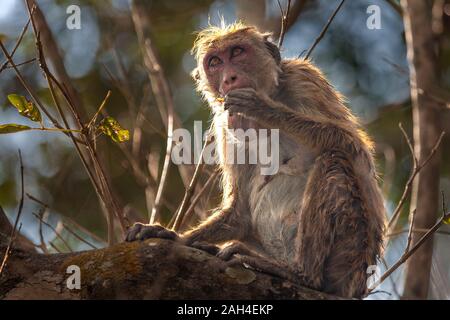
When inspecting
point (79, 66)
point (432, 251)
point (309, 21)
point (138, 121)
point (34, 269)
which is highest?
point (309, 21)

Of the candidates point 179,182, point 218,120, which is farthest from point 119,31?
point 218,120

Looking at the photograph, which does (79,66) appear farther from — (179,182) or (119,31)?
(179,182)

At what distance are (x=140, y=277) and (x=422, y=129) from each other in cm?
577

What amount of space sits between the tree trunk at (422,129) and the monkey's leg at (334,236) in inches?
104

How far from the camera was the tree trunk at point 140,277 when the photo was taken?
193 inches

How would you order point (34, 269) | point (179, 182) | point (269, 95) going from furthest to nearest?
point (179, 182) < point (269, 95) < point (34, 269)

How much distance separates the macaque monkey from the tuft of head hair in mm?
27

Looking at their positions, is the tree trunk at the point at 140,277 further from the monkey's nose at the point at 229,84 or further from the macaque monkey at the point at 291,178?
the monkey's nose at the point at 229,84

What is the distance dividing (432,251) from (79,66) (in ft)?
20.7

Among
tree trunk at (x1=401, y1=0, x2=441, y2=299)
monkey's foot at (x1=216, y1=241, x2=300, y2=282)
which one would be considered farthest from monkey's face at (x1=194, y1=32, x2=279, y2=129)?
tree trunk at (x1=401, y1=0, x2=441, y2=299)

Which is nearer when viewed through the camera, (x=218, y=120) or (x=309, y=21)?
(x=218, y=120)

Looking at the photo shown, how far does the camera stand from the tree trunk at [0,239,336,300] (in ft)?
A: 16.0

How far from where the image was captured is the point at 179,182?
1229 cm
